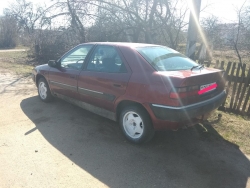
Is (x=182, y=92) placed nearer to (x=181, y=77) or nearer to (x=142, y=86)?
(x=181, y=77)

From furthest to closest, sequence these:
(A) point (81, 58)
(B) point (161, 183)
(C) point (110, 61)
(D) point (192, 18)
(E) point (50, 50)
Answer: (E) point (50, 50)
(D) point (192, 18)
(A) point (81, 58)
(C) point (110, 61)
(B) point (161, 183)

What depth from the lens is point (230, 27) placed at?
7.35 m

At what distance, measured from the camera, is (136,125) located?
3455mm

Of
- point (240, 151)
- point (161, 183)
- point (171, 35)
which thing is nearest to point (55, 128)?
point (161, 183)

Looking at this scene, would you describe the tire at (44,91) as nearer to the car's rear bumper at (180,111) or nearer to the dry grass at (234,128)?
the car's rear bumper at (180,111)

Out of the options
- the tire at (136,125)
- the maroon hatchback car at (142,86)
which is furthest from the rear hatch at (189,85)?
the tire at (136,125)

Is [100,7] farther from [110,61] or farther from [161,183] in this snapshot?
[161,183]

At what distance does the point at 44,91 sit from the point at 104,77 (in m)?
2.41

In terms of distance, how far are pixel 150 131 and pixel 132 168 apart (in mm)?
660

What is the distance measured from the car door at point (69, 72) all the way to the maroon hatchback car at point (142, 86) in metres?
0.02

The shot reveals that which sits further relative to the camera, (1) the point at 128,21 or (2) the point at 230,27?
(1) the point at 128,21

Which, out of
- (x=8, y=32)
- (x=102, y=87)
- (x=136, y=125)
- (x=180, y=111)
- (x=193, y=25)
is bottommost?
(x=136, y=125)

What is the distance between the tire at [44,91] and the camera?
531 cm

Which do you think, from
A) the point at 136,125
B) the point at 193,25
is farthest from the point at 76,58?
the point at 193,25
